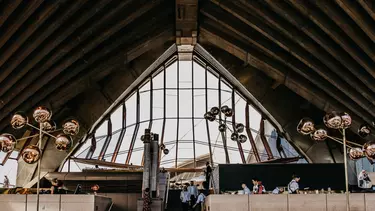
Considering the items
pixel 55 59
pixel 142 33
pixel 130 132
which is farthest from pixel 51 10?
pixel 130 132

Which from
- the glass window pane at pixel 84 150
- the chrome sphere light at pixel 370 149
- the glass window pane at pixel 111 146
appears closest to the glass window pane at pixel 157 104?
the glass window pane at pixel 111 146

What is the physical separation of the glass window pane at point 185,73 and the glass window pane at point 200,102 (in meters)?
0.94

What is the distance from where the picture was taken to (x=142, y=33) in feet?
96.9

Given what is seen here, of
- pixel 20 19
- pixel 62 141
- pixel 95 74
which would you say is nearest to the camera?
pixel 62 141

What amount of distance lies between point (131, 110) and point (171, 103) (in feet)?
9.99

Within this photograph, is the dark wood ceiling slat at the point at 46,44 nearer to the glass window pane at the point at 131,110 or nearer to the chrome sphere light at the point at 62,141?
the chrome sphere light at the point at 62,141

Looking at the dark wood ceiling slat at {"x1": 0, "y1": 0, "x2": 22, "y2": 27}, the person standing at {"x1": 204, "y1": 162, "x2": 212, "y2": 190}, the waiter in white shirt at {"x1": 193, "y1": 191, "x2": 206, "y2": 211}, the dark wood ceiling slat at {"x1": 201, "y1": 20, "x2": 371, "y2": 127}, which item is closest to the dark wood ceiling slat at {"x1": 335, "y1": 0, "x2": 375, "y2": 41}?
the dark wood ceiling slat at {"x1": 201, "y1": 20, "x2": 371, "y2": 127}

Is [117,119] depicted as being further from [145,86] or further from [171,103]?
[171,103]

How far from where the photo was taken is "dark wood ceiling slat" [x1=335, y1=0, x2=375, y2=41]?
1931cm

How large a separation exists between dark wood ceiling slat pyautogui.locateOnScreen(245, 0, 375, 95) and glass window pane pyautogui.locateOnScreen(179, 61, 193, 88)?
45.8ft

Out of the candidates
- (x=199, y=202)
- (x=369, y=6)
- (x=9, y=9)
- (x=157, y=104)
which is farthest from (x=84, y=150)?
(x=369, y=6)

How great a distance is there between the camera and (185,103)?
3947cm

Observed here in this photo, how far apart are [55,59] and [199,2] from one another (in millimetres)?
8333

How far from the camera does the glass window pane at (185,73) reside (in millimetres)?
38906
